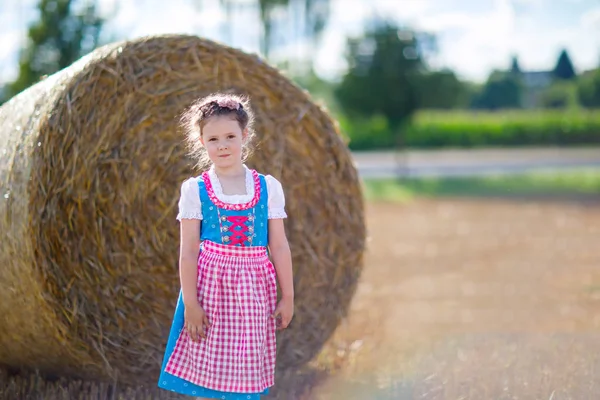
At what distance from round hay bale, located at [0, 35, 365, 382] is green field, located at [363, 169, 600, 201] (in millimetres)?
10551

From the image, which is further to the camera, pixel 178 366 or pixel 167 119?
pixel 167 119

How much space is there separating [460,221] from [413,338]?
639cm

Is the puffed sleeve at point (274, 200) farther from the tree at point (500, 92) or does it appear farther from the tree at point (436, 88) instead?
the tree at point (500, 92)

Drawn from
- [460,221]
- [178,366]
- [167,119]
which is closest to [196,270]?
[178,366]

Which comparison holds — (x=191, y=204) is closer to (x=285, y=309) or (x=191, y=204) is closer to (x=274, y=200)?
(x=274, y=200)

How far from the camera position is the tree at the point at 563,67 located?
59.1 m

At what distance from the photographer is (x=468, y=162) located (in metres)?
26.4

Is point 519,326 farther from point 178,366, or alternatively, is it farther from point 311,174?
point 178,366

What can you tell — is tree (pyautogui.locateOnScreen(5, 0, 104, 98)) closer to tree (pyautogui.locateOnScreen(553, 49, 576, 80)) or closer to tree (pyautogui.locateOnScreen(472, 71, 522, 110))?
tree (pyautogui.locateOnScreen(472, 71, 522, 110))

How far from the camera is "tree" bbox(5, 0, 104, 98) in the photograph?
Result: 1298 centimetres

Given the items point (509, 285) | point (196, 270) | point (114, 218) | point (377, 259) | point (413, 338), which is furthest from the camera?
point (377, 259)

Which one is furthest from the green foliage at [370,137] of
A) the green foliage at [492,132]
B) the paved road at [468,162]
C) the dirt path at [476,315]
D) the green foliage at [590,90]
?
the dirt path at [476,315]

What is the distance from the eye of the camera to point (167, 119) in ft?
14.4

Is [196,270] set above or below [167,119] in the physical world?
below
